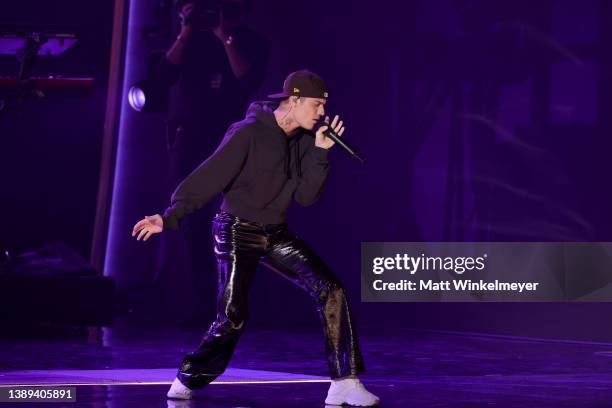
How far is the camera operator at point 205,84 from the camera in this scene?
12117 millimetres

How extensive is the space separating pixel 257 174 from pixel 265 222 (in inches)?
9.4

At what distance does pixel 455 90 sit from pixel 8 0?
4618 mm

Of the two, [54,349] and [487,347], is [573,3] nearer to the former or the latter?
[487,347]

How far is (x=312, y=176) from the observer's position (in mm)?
5914

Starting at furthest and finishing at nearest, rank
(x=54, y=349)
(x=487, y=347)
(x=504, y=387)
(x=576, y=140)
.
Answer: (x=576, y=140)
(x=487, y=347)
(x=54, y=349)
(x=504, y=387)

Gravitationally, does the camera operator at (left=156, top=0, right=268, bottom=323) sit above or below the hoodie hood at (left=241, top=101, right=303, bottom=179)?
above

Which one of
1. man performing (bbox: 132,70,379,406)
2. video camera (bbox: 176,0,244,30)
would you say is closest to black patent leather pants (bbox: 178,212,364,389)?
man performing (bbox: 132,70,379,406)

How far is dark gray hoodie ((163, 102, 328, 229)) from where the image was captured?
574 cm

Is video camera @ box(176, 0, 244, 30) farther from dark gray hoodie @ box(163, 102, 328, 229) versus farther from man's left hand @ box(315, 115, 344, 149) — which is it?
man's left hand @ box(315, 115, 344, 149)

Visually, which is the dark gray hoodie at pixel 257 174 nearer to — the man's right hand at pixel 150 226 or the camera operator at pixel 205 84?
the man's right hand at pixel 150 226

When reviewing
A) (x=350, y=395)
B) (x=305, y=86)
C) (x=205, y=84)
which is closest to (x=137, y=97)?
(x=205, y=84)

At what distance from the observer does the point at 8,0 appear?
12.2 metres

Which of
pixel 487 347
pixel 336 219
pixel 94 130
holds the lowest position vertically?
pixel 487 347

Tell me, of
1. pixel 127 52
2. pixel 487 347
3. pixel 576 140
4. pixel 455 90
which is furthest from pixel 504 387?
pixel 127 52
